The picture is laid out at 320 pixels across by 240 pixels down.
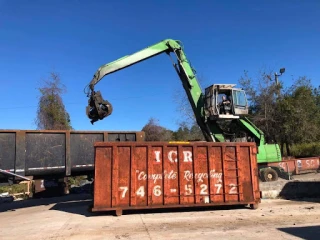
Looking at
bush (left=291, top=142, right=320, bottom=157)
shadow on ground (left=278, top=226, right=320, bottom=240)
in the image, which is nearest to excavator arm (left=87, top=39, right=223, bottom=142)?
shadow on ground (left=278, top=226, right=320, bottom=240)

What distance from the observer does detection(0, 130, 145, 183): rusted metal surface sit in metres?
11.5

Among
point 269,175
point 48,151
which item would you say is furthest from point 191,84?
point 48,151

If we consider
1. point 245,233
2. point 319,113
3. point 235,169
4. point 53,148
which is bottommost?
point 245,233

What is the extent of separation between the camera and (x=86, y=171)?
13.5 m

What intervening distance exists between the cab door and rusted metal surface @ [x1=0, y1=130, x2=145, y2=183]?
5.38m

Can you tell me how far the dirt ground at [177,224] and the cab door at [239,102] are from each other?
4882 mm

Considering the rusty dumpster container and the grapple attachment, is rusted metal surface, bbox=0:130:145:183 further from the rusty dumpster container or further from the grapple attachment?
the rusty dumpster container

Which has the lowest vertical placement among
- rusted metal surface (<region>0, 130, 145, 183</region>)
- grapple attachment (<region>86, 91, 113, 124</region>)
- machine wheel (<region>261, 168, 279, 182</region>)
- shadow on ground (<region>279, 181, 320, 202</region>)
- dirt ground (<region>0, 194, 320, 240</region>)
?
dirt ground (<region>0, 194, 320, 240</region>)

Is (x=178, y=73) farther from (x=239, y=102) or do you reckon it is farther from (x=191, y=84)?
(x=239, y=102)

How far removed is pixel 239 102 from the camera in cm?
1510

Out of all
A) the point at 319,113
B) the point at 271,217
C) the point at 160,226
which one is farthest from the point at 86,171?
the point at 319,113

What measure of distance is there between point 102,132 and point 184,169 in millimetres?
4271

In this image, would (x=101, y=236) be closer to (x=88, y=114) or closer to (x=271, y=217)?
(x=271, y=217)

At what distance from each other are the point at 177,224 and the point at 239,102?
7943 mm
